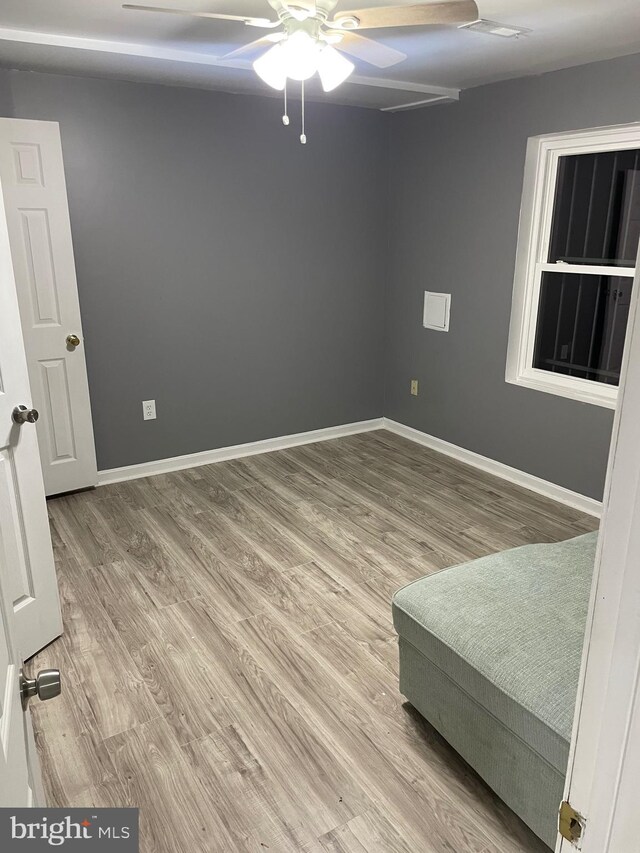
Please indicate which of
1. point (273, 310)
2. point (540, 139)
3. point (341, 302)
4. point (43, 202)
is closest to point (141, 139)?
point (43, 202)

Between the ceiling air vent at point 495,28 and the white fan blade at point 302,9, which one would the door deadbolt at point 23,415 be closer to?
the white fan blade at point 302,9

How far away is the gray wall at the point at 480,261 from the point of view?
3.50 meters

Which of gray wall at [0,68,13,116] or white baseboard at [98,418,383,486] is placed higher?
gray wall at [0,68,13,116]

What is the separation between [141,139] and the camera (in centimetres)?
375

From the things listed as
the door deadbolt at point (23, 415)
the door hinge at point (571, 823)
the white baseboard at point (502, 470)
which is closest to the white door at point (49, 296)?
the door deadbolt at point (23, 415)

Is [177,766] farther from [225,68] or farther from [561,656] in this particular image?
[225,68]

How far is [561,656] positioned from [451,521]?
6.14 ft

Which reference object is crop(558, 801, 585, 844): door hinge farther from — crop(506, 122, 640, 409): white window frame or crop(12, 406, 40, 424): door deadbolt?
crop(506, 122, 640, 409): white window frame

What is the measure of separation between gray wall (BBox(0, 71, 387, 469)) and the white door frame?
364cm

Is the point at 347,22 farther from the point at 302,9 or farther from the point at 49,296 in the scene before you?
the point at 49,296

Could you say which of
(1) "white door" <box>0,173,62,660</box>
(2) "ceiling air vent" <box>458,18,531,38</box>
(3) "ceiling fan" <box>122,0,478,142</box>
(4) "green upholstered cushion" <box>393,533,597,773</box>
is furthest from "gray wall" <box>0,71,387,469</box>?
(4) "green upholstered cushion" <box>393,533,597,773</box>

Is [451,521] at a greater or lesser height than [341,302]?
lesser

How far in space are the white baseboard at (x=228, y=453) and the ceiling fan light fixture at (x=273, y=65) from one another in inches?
103

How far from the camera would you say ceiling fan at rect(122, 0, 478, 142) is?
6.59 ft
